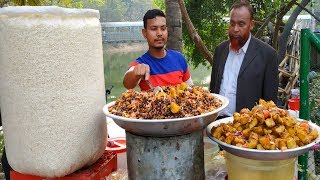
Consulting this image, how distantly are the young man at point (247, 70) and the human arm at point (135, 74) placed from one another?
1112 millimetres

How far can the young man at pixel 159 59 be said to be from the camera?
2811 mm

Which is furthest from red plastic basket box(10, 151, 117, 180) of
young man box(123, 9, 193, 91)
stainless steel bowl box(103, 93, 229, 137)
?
young man box(123, 9, 193, 91)

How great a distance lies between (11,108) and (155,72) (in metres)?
1.47

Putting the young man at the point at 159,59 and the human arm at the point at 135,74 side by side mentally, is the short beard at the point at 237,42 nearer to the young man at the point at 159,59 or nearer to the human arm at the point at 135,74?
the young man at the point at 159,59

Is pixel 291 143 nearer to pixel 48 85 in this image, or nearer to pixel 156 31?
pixel 48 85

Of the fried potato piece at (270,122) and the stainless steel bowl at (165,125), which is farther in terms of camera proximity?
the fried potato piece at (270,122)

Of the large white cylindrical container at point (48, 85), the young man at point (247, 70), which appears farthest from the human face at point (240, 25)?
the large white cylindrical container at point (48, 85)

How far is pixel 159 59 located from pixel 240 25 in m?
0.79

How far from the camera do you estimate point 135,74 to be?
1976 mm

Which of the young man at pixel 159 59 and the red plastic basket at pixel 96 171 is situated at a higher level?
the young man at pixel 159 59

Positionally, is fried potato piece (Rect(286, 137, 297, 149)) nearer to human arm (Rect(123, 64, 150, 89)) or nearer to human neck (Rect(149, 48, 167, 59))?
human arm (Rect(123, 64, 150, 89))

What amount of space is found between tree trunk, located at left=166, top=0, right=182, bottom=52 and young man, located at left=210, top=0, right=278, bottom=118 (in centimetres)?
150

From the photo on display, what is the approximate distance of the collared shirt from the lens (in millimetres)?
3137

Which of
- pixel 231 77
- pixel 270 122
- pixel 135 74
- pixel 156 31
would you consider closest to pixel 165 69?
pixel 156 31
